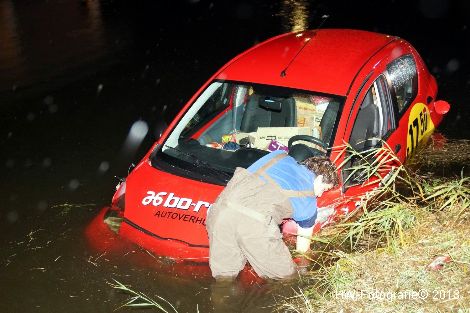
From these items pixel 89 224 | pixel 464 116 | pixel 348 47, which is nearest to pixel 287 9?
pixel 464 116

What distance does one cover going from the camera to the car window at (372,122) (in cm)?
498

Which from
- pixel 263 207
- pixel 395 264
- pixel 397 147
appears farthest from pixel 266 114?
pixel 395 264

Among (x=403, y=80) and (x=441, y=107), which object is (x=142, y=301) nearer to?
(x=403, y=80)

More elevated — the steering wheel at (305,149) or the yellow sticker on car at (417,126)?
the steering wheel at (305,149)

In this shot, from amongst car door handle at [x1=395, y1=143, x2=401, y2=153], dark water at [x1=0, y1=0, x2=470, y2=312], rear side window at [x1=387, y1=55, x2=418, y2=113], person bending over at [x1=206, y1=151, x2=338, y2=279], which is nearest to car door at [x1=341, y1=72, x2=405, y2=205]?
car door handle at [x1=395, y1=143, x2=401, y2=153]

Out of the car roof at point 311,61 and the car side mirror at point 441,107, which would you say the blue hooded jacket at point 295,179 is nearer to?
the car roof at point 311,61

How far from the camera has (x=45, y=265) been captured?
4.73 metres

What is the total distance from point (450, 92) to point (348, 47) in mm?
4127

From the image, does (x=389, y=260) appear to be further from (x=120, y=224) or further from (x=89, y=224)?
(x=89, y=224)

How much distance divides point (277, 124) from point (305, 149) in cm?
81

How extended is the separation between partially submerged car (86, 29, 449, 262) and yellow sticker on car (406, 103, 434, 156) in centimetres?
1

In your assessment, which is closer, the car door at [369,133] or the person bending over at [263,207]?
the person bending over at [263,207]

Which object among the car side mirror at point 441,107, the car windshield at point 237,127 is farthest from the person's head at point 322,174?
the car side mirror at point 441,107

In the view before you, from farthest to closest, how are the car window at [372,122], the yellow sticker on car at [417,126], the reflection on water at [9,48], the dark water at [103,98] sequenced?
the reflection on water at [9,48] < the yellow sticker on car at [417,126] < the car window at [372,122] < the dark water at [103,98]
